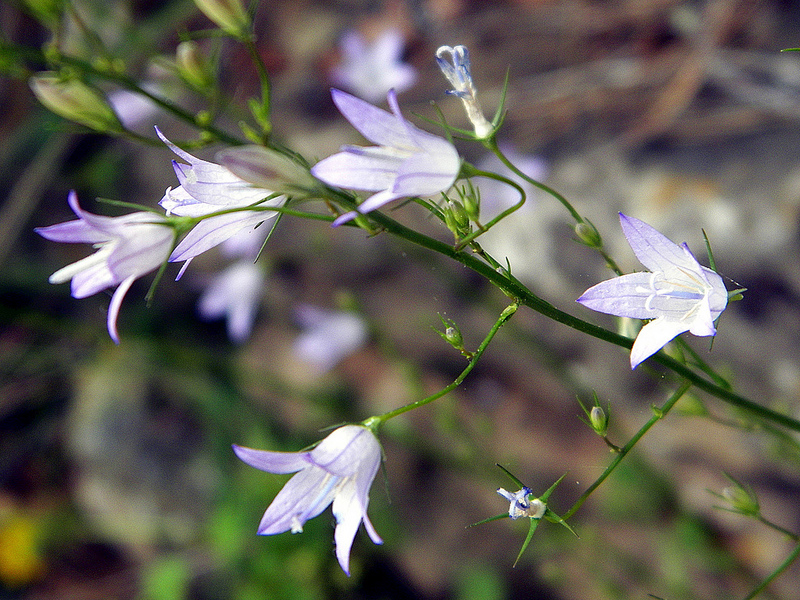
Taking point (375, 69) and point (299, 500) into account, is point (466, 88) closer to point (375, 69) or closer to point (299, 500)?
point (299, 500)

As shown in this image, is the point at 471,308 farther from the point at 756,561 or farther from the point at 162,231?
the point at 162,231

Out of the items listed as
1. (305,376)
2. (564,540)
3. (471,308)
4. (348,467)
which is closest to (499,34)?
(471,308)

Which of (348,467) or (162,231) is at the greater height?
(162,231)

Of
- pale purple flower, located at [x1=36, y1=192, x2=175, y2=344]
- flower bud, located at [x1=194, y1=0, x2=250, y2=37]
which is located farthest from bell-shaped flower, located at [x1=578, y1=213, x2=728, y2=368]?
flower bud, located at [x1=194, y1=0, x2=250, y2=37]

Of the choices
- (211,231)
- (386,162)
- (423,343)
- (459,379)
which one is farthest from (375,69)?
(459,379)

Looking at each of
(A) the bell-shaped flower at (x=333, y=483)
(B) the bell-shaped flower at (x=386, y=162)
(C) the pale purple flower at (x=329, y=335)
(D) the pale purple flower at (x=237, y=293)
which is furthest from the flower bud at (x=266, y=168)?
(D) the pale purple flower at (x=237, y=293)

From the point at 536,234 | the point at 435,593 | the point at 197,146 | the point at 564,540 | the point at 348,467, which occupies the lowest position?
the point at 435,593
